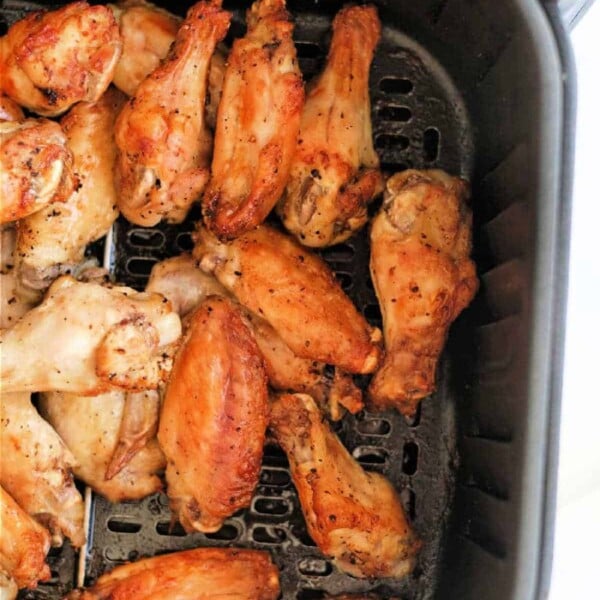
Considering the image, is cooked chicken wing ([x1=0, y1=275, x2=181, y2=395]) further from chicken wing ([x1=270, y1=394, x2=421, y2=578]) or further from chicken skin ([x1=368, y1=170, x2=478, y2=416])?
chicken skin ([x1=368, y1=170, x2=478, y2=416])

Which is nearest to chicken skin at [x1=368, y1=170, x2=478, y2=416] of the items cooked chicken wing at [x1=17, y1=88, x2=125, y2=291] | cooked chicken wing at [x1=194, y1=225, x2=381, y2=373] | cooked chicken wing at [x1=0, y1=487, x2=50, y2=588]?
cooked chicken wing at [x1=194, y1=225, x2=381, y2=373]

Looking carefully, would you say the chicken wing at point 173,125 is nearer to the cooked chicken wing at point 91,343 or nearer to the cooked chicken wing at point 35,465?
the cooked chicken wing at point 91,343

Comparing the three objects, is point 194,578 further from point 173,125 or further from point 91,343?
point 173,125

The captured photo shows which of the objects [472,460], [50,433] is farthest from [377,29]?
[50,433]

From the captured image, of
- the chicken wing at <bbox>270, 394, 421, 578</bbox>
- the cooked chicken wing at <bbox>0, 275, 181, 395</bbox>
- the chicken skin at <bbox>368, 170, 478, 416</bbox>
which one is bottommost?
the chicken wing at <bbox>270, 394, 421, 578</bbox>

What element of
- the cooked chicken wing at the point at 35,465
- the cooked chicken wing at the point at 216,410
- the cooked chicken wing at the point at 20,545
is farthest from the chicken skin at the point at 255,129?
the cooked chicken wing at the point at 20,545

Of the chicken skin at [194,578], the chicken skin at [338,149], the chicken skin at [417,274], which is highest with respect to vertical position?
the chicken skin at [338,149]

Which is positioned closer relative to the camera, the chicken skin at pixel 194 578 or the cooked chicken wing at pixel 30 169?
the cooked chicken wing at pixel 30 169
